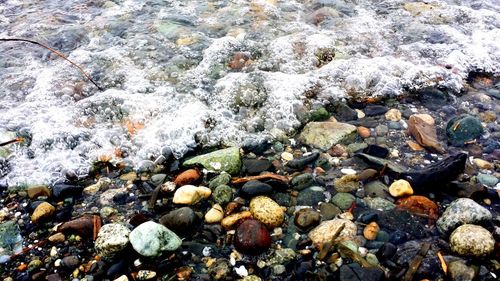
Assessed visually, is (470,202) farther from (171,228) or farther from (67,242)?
(67,242)

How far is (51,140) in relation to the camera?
11.5 ft

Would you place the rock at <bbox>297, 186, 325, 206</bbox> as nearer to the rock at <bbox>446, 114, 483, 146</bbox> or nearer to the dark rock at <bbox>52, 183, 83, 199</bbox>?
the rock at <bbox>446, 114, 483, 146</bbox>

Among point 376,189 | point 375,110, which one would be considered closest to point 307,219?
point 376,189

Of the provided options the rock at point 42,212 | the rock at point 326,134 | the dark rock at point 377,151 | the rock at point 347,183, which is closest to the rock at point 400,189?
the rock at point 347,183

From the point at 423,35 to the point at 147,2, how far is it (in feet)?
13.9

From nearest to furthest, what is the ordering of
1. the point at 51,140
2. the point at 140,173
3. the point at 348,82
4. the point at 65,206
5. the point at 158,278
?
1. the point at 158,278
2. the point at 65,206
3. the point at 140,173
4. the point at 51,140
5. the point at 348,82

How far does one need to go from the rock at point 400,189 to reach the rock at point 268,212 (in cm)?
86

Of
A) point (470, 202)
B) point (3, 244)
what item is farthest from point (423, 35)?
point (3, 244)

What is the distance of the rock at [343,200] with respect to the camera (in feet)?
9.06

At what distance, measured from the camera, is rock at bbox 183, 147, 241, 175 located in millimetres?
3129

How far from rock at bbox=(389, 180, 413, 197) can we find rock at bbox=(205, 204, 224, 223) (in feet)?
4.28

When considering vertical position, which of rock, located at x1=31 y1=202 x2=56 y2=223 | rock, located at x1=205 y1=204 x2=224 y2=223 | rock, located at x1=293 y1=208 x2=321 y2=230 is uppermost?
rock, located at x1=293 y1=208 x2=321 y2=230

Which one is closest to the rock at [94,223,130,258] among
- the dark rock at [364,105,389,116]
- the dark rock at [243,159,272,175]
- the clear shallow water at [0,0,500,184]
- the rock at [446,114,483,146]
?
the clear shallow water at [0,0,500,184]

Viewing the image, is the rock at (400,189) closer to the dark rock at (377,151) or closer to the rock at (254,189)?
the dark rock at (377,151)
